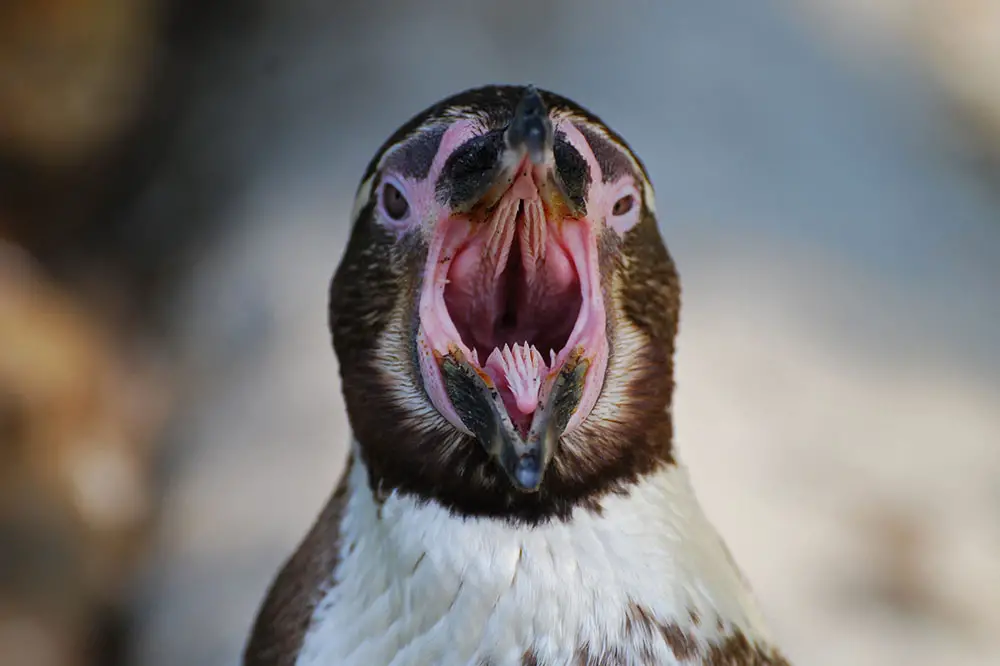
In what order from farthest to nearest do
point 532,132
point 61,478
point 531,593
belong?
1. point 61,478
2. point 531,593
3. point 532,132

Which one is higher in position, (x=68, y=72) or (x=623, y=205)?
(x=68, y=72)

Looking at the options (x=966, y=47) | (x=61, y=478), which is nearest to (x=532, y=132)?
(x=61, y=478)

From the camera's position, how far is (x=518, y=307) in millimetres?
719

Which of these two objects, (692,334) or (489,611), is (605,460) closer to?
(489,611)

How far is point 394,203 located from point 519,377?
0.63ft

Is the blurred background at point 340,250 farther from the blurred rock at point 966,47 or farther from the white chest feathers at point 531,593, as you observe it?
the white chest feathers at point 531,593

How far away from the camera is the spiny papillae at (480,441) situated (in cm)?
67

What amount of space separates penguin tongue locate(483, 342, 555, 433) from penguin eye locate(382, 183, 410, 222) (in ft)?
0.48

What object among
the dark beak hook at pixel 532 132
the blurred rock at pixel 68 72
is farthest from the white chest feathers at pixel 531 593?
the blurred rock at pixel 68 72

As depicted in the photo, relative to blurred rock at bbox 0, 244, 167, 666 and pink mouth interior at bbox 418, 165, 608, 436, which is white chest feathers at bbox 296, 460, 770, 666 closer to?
→ pink mouth interior at bbox 418, 165, 608, 436

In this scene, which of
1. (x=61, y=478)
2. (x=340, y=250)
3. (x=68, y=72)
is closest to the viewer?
(x=61, y=478)

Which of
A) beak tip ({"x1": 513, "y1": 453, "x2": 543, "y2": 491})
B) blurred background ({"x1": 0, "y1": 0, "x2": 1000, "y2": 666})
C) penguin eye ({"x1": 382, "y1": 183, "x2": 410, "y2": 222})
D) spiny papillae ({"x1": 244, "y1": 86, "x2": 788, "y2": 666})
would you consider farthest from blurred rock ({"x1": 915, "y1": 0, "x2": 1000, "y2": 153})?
beak tip ({"x1": 513, "y1": 453, "x2": 543, "y2": 491})

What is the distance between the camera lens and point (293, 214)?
68.3 inches

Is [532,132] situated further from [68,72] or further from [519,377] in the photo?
[68,72]
